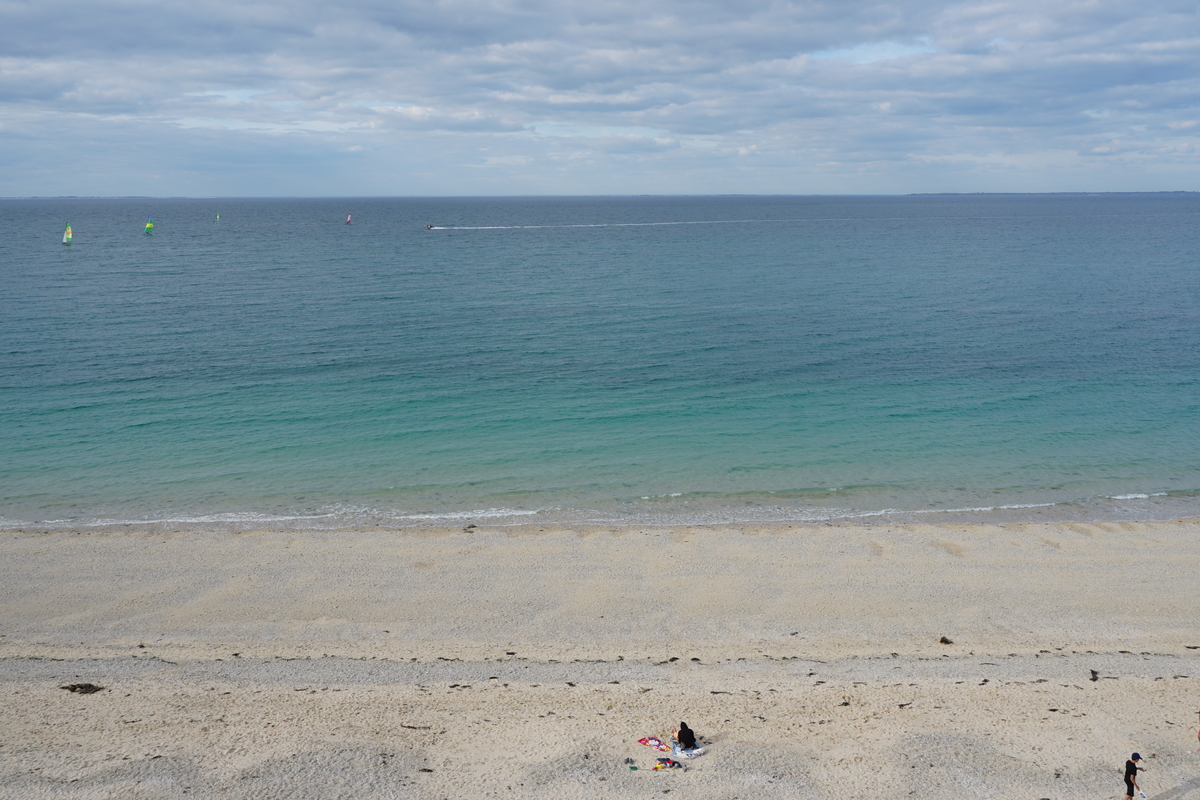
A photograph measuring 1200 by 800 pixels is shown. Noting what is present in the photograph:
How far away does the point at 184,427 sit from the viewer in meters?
33.1

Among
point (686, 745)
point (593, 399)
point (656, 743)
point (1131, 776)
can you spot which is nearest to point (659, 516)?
point (593, 399)

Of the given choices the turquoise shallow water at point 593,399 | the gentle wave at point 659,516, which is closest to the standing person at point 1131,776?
the gentle wave at point 659,516

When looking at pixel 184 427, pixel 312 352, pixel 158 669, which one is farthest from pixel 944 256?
pixel 158 669

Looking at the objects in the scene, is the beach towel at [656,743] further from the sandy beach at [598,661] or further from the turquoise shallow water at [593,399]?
the turquoise shallow water at [593,399]

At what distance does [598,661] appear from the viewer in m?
17.5

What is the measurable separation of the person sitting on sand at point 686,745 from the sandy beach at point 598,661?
0.33 m

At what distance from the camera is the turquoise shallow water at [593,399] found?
27.2 m

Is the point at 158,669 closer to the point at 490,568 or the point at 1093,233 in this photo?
the point at 490,568

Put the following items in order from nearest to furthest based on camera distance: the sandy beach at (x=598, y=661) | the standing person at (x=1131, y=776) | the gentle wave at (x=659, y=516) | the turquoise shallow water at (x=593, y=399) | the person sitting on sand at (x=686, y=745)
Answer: the standing person at (x=1131, y=776), the sandy beach at (x=598, y=661), the person sitting on sand at (x=686, y=745), the gentle wave at (x=659, y=516), the turquoise shallow water at (x=593, y=399)

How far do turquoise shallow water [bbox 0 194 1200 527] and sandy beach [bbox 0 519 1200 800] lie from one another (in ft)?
9.80

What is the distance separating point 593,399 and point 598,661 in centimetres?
2079

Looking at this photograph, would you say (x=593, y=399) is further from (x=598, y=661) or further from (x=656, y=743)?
(x=656, y=743)

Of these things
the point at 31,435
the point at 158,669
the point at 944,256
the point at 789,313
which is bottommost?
the point at 158,669

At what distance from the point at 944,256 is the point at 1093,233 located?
67.4 m
